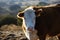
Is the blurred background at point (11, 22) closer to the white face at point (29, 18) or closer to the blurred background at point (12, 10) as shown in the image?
the blurred background at point (12, 10)

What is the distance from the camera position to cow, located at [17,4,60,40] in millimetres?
8828

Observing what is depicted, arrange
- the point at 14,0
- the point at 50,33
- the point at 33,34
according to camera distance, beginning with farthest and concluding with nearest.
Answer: the point at 14,0 → the point at 50,33 → the point at 33,34

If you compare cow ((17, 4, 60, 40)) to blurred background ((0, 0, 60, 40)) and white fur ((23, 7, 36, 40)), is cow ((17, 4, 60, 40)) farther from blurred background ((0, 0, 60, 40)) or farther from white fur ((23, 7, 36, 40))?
blurred background ((0, 0, 60, 40))

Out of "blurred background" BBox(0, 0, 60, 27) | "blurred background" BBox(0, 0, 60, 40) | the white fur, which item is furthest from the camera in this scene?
"blurred background" BBox(0, 0, 60, 27)

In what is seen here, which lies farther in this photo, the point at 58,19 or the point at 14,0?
the point at 14,0

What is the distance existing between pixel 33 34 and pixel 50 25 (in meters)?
0.87

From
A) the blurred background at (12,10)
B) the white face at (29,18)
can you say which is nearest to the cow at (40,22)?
the white face at (29,18)

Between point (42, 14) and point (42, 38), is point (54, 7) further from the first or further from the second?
point (42, 38)

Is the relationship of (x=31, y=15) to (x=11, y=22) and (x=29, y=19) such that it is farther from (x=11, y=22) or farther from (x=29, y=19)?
(x=11, y=22)

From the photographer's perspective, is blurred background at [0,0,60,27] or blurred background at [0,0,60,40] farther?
blurred background at [0,0,60,27]

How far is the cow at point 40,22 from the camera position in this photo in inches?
348

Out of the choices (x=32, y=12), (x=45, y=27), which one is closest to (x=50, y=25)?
(x=45, y=27)

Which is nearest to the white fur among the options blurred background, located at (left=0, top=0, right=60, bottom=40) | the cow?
the cow

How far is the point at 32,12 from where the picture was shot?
29.6 feet
